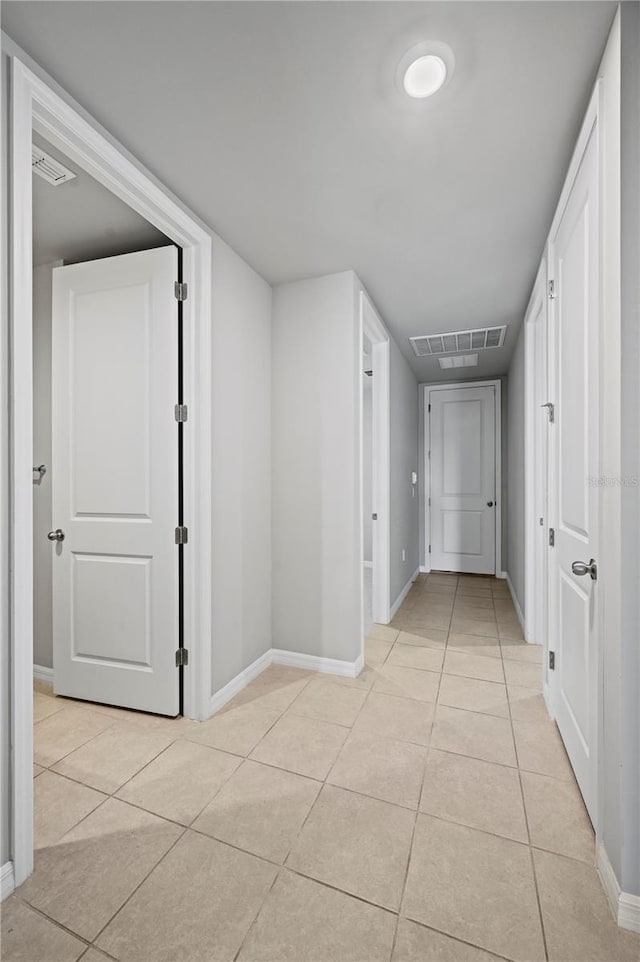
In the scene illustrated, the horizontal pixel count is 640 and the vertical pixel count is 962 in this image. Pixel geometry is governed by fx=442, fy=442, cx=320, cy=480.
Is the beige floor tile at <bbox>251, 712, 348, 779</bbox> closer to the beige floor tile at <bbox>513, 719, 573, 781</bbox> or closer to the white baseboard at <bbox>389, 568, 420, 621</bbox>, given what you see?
the beige floor tile at <bbox>513, 719, 573, 781</bbox>

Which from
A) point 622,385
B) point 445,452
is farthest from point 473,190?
point 445,452

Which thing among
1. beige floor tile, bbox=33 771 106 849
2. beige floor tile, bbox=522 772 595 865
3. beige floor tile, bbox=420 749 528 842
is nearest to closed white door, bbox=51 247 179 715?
beige floor tile, bbox=33 771 106 849

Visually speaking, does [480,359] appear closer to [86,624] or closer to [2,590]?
[86,624]

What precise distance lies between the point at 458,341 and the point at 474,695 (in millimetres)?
2996

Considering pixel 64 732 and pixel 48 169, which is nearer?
pixel 48 169

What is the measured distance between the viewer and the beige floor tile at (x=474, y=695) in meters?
2.28

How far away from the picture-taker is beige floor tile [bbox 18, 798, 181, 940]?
121cm

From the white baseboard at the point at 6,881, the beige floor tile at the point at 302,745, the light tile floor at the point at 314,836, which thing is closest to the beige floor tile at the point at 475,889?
the light tile floor at the point at 314,836

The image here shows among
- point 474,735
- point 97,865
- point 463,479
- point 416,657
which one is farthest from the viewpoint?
point 463,479

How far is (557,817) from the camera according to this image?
5.04ft

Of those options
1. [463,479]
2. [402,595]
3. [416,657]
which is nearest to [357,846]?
[416,657]

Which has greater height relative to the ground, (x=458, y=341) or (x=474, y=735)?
(x=458, y=341)

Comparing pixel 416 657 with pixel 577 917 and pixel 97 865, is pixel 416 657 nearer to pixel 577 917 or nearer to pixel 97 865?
pixel 577 917

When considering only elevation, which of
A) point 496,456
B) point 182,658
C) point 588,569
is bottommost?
point 182,658
